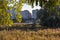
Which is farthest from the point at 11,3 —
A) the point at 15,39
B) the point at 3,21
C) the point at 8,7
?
the point at 15,39

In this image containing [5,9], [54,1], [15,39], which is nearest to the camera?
[5,9]

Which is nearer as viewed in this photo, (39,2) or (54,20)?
(39,2)

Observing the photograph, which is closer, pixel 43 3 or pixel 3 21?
pixel 3 21

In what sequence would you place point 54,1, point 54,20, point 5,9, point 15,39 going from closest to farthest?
point 5,9, point 54,1, point 15,39, point 54,20

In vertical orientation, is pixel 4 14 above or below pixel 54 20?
above

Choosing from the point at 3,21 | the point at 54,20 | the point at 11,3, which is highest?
the point at 11,3

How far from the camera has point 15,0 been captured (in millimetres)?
5234

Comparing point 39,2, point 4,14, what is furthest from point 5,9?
point 39,2

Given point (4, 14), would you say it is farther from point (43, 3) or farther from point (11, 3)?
point (43, 3)

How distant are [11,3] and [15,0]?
0.23 meters

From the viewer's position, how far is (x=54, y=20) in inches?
1730

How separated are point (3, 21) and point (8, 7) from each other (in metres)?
0.34

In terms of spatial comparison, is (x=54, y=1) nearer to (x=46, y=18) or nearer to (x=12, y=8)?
(x=12, y=8)

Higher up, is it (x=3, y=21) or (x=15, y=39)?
(x=3, y=21)
